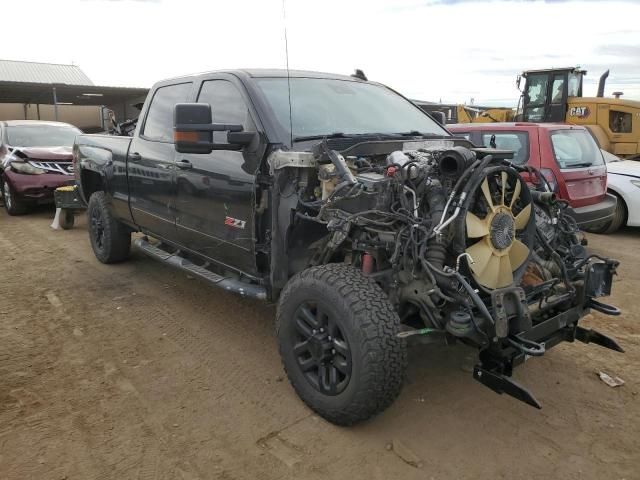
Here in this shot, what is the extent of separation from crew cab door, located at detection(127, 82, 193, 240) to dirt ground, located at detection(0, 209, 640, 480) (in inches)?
32.8

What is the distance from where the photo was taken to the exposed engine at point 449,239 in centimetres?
267

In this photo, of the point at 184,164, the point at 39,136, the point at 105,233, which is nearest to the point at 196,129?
the point at 184,164

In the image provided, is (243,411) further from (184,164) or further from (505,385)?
(184,164)

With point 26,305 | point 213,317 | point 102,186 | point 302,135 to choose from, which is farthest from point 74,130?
point 302,135

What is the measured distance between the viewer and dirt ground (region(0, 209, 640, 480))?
2.62m

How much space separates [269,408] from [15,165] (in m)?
7.91

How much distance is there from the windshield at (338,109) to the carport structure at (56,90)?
19270mm

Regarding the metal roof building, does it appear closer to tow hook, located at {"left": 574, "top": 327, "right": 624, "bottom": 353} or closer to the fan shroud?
the fan shroud

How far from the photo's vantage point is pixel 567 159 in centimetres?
674

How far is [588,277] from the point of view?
311 cm

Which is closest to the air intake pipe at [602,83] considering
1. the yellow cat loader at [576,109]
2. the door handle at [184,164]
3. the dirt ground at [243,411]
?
the yellow cat loader at [576,109]

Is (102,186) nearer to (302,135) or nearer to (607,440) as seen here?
(302,135)

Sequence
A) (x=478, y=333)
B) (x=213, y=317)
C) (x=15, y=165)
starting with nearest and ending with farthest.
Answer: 1. (x=478, y=333)
2. (x=213, y=317)
3. (x=15, y=165)

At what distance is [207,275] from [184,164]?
0.88m
